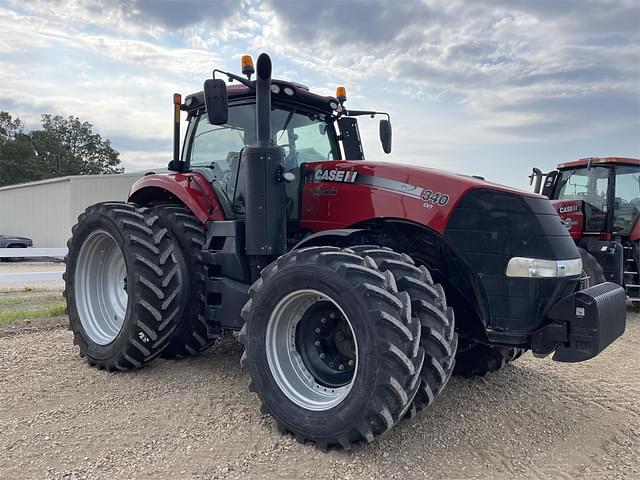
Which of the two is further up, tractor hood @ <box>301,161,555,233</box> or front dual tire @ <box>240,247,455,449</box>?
tractor hood @ <box>301,161,555,233</box>

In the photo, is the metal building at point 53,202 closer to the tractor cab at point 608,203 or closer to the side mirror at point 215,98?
the tractor cab at point 608,203

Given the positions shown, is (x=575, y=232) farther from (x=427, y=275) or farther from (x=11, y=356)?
(x=11, y=356)

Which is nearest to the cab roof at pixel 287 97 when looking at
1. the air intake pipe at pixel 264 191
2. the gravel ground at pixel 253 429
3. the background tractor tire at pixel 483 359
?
the air intake pipe at pixel 264 191

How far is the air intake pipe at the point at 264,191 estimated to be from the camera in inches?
157

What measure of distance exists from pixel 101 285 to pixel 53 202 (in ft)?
74.6

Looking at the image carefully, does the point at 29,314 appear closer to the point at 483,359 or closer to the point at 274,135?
the point at 274,135

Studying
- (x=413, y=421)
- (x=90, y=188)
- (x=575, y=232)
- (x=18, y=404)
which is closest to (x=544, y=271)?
(x=413, y=421)

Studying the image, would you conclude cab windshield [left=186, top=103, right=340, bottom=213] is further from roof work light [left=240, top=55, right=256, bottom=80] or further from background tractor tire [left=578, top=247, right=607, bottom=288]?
background tractor tire [left=578, top=247, right=607, bottom=288]

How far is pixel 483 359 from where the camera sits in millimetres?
4371

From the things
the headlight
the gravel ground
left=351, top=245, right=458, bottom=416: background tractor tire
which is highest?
the headlight

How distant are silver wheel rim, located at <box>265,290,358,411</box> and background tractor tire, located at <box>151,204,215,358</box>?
1201mm

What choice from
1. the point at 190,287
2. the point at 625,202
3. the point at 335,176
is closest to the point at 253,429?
the point at 190,287

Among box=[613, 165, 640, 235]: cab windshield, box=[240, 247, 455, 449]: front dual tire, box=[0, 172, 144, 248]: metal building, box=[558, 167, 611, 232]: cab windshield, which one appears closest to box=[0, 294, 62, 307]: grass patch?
box=[240, 247, 455, 449]: front dual tire

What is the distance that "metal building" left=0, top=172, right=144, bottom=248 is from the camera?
926 inches
